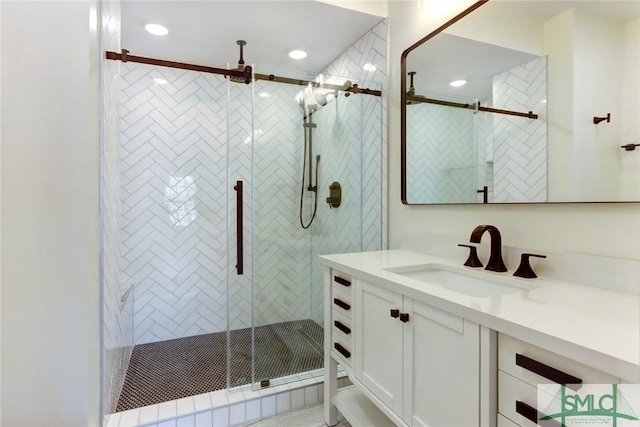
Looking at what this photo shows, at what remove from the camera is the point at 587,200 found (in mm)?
1115

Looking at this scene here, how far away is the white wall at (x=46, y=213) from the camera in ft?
3.45

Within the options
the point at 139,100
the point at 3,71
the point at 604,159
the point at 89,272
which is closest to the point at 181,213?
the point at 139,100

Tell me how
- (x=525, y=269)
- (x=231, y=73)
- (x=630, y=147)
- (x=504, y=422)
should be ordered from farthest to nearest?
(x=231, y=73)
(x=525, y=269)
(x=630, y=147)
(x=504, y=422)

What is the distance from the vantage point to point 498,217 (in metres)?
1.45

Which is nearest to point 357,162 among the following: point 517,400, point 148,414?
point 517,400

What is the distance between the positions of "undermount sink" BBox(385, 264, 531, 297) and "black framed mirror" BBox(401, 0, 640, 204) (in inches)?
14.4

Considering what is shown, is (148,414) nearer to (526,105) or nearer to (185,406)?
(185,406)

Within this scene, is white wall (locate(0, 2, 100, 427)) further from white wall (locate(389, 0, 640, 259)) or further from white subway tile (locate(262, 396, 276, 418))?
white wall (locate(389, 0, 640, 259))

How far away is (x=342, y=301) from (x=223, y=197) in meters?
1.71

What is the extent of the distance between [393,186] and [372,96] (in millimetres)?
684

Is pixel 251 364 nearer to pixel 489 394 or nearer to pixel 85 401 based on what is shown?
pixel 85 401

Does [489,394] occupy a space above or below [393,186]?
below

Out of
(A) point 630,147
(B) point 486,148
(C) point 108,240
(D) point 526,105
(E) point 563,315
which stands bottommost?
(E) point 563,315

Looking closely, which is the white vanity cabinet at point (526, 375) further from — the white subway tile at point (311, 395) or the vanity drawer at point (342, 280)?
the white subway tile at point (311, 395)
